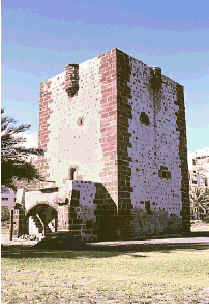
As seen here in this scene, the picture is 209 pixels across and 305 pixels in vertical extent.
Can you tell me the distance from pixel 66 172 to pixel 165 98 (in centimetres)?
702

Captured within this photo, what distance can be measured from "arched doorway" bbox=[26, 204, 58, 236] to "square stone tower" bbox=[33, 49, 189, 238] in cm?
180

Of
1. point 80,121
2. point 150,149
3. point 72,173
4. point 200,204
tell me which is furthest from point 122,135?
point 200,204

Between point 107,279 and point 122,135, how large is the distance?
37.1 ft

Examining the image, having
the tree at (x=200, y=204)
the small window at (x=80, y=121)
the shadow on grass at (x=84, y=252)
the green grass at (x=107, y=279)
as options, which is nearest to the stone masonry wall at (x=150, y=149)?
the small window at (x=80, y=121)

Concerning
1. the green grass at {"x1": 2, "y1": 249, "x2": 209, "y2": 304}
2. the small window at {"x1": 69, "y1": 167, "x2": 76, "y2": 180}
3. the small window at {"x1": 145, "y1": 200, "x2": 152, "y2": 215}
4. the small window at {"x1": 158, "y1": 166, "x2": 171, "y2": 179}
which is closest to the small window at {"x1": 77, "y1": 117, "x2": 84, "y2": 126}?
the small window at {"x1": 69, "y1": 167, "x2": 76, "y2": 180}

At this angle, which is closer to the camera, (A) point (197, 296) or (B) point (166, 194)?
(A) point (197, 296)

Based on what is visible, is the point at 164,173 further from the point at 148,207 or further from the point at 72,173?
the point at 72,173

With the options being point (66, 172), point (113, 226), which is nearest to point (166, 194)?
point (113, 226)

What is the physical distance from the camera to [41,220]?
18406 millimetres

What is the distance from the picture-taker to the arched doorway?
59.1 feet

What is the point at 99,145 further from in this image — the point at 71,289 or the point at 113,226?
the point at 71,289

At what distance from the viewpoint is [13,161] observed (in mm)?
10781

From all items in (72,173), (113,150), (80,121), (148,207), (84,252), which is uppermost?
(80,121)

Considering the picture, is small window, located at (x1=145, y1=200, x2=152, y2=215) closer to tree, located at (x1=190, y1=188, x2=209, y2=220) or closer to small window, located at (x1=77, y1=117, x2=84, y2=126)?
small window, located at (x1=77, y1=117, x2=84, y2=126)
